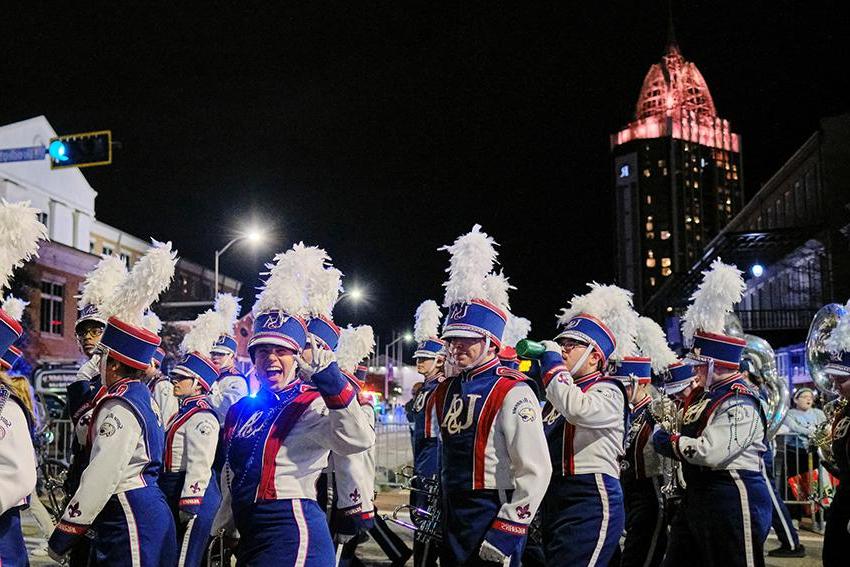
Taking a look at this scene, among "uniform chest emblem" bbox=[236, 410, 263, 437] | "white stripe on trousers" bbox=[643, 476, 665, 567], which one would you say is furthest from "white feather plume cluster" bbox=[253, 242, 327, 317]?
"white stripe on trousers" bbox=[643, 476, 665, 567]

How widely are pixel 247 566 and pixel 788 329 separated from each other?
46390 mm

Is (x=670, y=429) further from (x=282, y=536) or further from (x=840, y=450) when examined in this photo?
(x=282, y=536)

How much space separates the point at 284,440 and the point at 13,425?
132 centimetres

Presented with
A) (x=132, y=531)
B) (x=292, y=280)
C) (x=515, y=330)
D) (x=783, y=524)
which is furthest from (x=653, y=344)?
(x=132, y=531)

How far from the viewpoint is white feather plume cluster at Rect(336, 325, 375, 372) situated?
9.37 meters

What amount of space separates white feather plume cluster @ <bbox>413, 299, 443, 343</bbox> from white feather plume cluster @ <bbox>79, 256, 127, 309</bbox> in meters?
4.15

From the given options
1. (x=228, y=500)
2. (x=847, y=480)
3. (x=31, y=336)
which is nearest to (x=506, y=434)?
(x=228, y=500)

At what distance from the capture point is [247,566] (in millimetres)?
4281

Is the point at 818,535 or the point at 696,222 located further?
the point at 696,222

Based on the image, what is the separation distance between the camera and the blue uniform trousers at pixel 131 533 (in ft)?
15.4

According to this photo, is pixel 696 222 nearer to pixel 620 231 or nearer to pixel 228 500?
pixel 620 231

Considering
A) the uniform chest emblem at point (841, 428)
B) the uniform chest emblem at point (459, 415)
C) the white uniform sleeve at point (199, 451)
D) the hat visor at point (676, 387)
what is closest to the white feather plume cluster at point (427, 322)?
the hat visor at point (676, 387)

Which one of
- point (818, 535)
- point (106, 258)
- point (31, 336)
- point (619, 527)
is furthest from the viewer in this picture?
point (31, 336)

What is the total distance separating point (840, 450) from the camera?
630 cm
